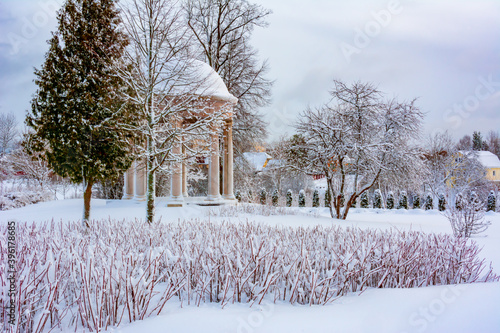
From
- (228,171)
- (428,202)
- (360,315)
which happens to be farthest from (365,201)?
(360,315)

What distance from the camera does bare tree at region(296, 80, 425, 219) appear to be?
13352 millimetres

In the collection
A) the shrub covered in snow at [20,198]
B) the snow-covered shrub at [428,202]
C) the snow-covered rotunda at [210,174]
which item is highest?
the snow-covered rotunda at [210,174]

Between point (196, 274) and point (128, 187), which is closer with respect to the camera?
point (196, 274)

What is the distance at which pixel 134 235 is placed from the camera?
5.82 m

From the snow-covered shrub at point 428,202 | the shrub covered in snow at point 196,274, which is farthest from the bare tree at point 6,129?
the snow-covered shrub at point 428,202

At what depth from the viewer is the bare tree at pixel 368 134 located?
13.4 m

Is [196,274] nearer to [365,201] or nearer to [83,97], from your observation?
[83,97]

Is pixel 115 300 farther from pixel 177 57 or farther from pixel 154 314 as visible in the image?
pixel 177 57

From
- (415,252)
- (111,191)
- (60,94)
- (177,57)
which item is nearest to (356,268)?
(415,252)

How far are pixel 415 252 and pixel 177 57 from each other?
7.89m

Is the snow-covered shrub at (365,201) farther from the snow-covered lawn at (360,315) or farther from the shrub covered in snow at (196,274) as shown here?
the snow-covered lawn at (360,315)

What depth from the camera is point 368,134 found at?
13.8 meters

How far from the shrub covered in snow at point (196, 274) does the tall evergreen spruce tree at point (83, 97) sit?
4767mm

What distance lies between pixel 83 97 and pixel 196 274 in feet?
24.8
